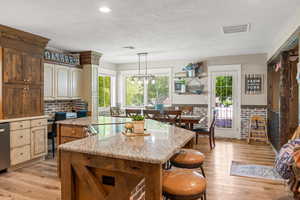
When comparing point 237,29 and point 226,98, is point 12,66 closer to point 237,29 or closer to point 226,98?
point 237,29

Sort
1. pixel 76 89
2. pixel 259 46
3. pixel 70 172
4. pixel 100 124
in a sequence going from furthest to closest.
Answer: pixel 76 89 < pixel 259 46 < pixel 100 124 < pixel 70 172

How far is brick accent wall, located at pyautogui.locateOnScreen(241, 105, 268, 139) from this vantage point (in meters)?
5.99

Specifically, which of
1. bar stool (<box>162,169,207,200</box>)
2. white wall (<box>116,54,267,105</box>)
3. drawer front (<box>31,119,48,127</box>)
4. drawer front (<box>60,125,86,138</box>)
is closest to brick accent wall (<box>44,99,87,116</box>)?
drawer front (<box>31,119,48,127</box>)

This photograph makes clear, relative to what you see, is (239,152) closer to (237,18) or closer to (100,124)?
(237,18)

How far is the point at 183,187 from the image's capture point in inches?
60.9

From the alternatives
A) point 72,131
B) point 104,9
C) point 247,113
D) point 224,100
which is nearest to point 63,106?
point 72,131

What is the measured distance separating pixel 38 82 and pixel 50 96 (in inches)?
26.8

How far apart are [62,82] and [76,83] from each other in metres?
0.46

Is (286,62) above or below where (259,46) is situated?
below

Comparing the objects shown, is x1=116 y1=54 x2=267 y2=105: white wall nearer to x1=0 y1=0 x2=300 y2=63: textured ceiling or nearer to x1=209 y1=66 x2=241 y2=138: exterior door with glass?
x1=209 y1=66 x2=241 y2=138: exterior door with glass

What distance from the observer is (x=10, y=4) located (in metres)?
2.69

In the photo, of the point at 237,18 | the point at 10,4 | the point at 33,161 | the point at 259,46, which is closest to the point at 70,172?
the point at 10,4

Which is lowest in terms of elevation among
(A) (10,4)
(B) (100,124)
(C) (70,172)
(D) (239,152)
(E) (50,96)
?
(D) (239,152)

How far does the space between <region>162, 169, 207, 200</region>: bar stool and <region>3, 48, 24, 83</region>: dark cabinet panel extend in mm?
3355
